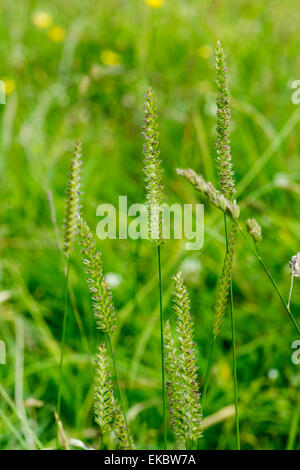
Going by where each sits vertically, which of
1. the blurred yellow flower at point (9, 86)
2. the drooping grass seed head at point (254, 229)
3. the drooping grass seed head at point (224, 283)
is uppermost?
the blurred yellow flower at point (9, 86)

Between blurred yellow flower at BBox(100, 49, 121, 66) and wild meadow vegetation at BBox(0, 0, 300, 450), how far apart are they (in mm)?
13

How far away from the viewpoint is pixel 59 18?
3.47 meters

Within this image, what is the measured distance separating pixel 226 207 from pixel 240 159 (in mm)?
1668

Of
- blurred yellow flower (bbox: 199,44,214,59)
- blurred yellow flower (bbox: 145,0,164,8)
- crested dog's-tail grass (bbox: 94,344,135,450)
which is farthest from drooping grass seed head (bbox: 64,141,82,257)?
blurred yellow flower (bbox: 145,0,164,8)

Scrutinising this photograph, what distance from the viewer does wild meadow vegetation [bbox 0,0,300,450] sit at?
73cm

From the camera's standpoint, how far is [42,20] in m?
3.21

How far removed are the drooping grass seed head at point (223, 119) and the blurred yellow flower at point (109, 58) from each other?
91.1 inches

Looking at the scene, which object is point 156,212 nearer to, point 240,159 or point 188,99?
point 240,159

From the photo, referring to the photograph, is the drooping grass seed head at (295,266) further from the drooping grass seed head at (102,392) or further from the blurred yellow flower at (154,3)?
the blurred yellow flower at (154,3)

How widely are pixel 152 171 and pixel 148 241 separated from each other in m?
1.18

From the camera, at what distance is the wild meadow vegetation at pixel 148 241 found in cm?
73

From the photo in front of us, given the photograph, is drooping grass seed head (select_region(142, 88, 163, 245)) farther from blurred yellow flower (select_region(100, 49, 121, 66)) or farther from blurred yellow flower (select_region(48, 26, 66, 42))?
blurred yellow flower (select_region(48, 26, 66, 42))

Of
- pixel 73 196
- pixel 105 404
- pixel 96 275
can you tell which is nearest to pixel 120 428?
pixel 105 404

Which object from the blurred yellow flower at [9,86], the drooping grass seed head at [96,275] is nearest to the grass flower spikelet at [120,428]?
the drooping grass seed head at [96,275]
